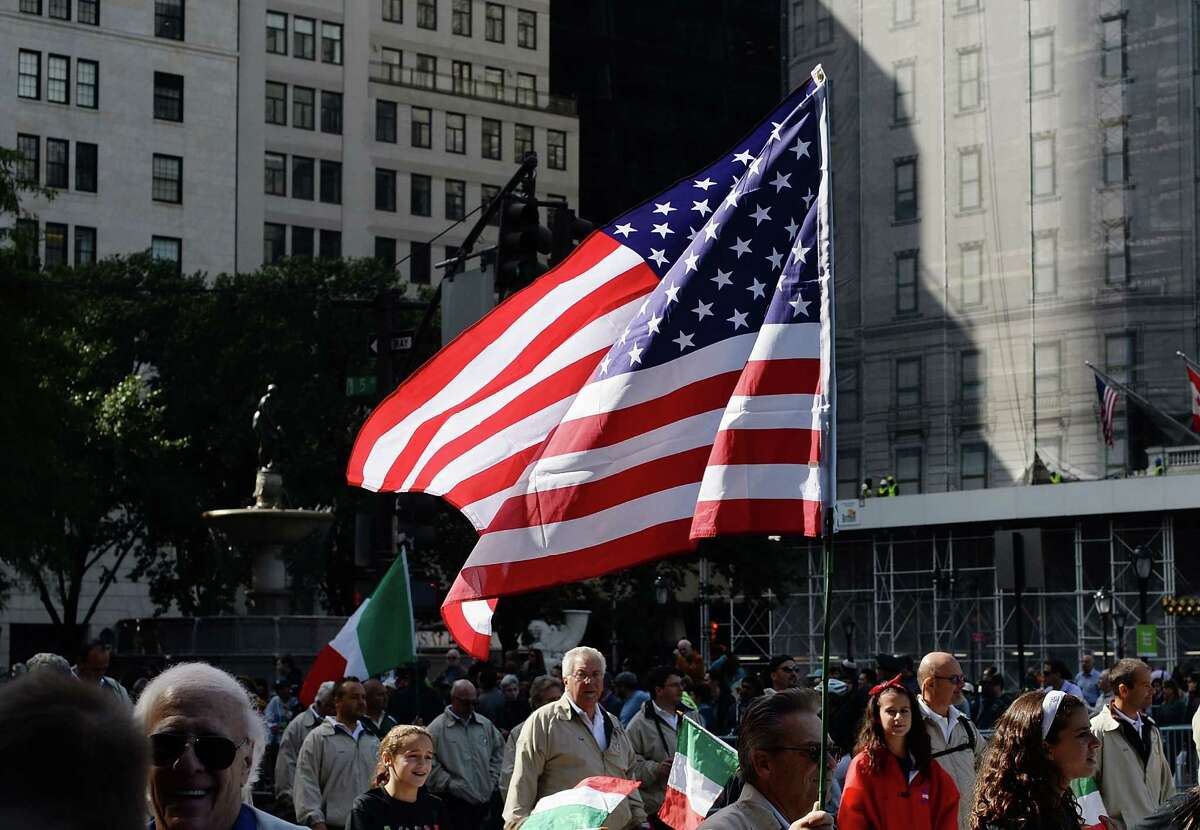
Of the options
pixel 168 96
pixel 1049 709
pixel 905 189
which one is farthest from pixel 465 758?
pixel 168 96

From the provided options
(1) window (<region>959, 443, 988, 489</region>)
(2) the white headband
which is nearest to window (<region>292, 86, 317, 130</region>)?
(1) window (<region>959, 443, 988, 489</region>)

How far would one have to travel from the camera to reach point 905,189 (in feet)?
206

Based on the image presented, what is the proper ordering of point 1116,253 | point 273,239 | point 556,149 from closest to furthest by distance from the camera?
point 1116,253 → point 273,239 → point 556,149

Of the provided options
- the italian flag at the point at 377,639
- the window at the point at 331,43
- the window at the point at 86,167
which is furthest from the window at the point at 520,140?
the italian flag at the point at 377,639

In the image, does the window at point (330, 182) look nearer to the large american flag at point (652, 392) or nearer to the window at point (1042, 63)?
the window at point (1042, 63)

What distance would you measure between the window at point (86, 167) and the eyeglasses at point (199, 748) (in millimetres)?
70972

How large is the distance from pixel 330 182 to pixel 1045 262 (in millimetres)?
32378

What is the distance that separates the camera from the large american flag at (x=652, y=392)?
27.1 feet

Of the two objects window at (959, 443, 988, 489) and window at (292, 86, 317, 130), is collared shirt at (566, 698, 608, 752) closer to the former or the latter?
window at (959, 443, 988, 489)

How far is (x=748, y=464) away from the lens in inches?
324

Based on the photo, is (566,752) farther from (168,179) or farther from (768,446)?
(168,179)

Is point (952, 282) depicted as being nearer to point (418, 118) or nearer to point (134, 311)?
point (134, 311)

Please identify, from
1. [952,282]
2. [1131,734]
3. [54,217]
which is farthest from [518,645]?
[1131,734]

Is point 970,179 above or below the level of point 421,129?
below
